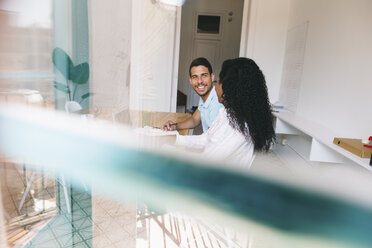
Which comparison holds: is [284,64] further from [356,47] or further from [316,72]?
[356,47]

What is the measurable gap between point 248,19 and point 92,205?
9.43 ft

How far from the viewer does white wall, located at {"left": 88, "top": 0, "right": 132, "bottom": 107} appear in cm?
25

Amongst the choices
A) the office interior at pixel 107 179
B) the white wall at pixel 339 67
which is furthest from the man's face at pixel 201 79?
the office interior at pixel 107 179

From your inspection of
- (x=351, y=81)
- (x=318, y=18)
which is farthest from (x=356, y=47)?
(x=318, y=18)

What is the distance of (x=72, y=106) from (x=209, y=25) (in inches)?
167

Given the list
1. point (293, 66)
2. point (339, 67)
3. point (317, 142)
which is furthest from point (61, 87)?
point (293, 66)

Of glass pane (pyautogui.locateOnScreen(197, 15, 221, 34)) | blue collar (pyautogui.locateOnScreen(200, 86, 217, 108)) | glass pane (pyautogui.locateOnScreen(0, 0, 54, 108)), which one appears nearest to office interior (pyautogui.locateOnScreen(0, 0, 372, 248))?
glass pane (pyautogui.locateOnScreen(0, 0, 54, 108))

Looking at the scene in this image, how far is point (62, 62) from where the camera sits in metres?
0.25

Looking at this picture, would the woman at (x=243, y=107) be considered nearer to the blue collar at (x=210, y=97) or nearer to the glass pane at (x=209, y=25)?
the blue collar at (x=210, y=97)

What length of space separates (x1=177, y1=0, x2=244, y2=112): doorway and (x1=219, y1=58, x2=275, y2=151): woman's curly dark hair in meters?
3.19

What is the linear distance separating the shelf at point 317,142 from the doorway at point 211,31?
2.01 meters

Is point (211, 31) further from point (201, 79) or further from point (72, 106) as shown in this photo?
point (72, 106)

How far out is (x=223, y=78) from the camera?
883 millimetres

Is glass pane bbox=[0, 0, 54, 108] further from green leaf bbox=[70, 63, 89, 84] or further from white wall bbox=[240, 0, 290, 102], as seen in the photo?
white wall bbox=[240, 0, 290, 102]
